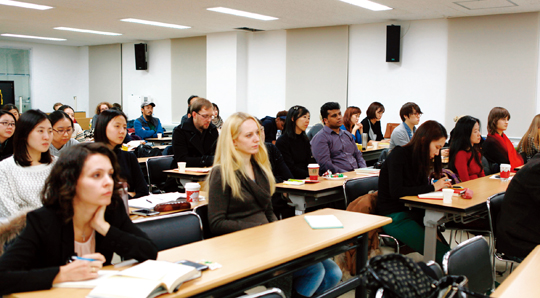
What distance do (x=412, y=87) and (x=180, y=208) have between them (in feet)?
23.4

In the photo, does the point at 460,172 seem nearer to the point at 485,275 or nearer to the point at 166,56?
the point at 485,275

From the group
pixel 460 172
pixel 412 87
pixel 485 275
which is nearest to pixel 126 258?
pixel 485 275

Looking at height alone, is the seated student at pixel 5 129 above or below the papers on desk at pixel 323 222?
above

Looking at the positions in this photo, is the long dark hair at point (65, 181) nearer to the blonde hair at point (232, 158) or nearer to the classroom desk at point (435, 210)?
the blonde hair at point (232, 158)

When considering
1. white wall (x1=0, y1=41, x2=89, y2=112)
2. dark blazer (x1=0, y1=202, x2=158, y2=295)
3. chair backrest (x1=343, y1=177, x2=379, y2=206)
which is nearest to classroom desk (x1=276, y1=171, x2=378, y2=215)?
chair backrest (x1=343, y1=177, x2=379, y2=206)

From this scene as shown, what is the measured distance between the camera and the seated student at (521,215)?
A: 2.77 m

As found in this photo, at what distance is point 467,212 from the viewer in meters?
3.24

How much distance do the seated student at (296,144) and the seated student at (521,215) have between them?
2.23 meters

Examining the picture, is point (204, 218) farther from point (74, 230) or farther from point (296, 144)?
point (296, 144)

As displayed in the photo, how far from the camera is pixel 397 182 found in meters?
3.46

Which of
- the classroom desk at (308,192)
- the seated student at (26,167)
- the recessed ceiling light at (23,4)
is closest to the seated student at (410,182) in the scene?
the classroom desk at (308,192)

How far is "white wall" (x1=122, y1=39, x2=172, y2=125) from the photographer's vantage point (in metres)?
12.6

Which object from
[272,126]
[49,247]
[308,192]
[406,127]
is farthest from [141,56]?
[49,247]

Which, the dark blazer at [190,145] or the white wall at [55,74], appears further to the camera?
the white wall at [55,74]
